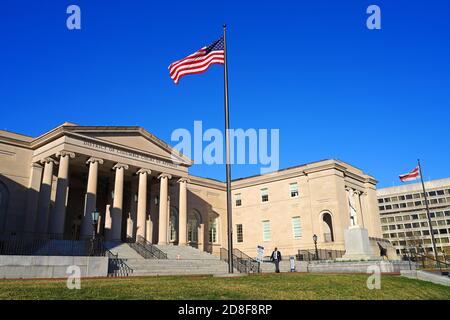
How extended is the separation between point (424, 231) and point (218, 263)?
88.4 metres

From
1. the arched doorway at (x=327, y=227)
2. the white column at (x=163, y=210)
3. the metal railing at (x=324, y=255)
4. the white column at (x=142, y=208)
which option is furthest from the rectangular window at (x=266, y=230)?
the white column at (x=142, y=208)

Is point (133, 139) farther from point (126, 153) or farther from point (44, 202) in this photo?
point (44, 202)

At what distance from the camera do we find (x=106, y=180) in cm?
3931

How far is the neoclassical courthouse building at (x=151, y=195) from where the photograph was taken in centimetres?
3138

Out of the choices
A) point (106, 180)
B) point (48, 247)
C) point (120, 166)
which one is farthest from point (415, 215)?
point (48, 247)

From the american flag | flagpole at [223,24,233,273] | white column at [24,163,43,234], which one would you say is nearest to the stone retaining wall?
flagpole at [223,24,233,273]

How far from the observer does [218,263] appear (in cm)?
3047

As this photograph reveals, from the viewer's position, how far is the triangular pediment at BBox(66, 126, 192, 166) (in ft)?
107

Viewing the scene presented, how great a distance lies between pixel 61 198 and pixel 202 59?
16511mm

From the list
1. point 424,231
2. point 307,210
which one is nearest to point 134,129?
point 307,210

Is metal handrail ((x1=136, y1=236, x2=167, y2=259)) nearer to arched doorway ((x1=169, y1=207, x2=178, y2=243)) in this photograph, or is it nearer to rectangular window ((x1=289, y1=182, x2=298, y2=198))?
arched doorway ((x1=169, y1=207, x2=178, y2=243))

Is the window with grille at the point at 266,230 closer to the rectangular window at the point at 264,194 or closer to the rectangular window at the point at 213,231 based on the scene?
the rectangular window at the point at 264,194

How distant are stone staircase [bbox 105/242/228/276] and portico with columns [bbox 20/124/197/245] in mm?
2785
